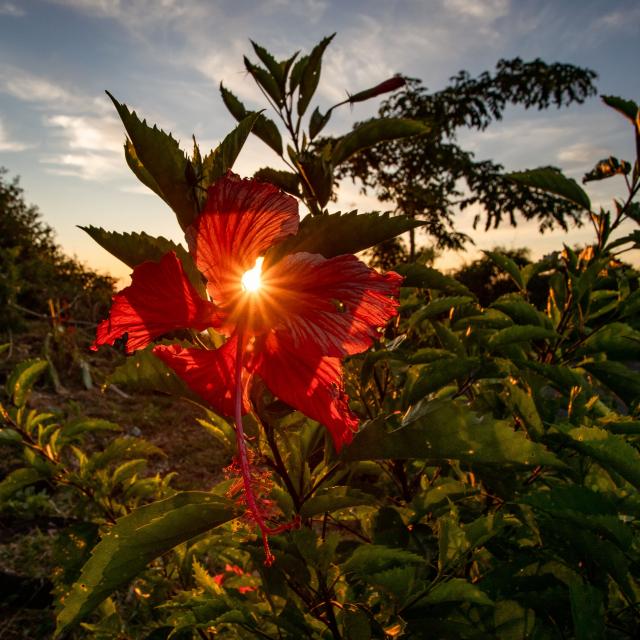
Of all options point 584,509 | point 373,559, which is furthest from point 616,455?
point 373,559

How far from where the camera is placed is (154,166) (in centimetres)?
64

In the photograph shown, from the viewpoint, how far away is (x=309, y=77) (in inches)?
46.5

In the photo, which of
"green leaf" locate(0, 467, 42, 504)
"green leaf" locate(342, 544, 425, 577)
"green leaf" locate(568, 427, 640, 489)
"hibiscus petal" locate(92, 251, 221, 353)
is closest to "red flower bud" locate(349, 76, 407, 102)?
"hibiscus petal" locate(92, 251, 221, 353)

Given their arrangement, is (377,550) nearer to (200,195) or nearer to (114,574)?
(114,574)

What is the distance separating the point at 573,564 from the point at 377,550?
1.59 feet

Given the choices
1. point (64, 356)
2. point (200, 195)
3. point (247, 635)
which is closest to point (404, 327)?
point (247, 635)

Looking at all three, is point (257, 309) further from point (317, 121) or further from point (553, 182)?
point (553, 182)

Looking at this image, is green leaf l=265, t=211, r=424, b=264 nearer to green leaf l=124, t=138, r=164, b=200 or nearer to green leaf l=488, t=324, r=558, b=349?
green leaf l=124, t=138, r=164, b=200

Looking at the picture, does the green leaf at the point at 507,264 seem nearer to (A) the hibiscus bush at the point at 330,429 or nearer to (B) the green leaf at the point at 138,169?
(A) the hibiscus bush at the point at 330,429

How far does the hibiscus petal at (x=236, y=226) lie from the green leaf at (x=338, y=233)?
0.06ft

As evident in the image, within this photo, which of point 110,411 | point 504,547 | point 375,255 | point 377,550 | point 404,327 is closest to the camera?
point 377,550

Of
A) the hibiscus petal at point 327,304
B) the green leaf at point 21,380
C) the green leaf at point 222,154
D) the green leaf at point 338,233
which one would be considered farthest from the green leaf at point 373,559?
the green leaf at point 21,380

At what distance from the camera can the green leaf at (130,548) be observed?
698 mm

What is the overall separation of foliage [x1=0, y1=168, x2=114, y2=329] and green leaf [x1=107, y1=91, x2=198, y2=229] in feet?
25.2
